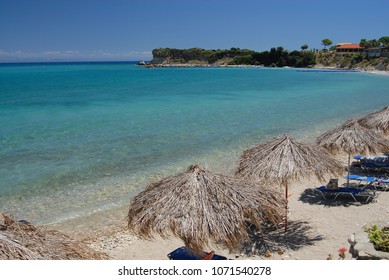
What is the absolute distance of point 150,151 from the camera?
16875mm

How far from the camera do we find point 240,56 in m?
143

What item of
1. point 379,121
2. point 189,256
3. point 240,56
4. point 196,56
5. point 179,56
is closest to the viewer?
point 189,256

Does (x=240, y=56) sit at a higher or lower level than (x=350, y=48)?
lower

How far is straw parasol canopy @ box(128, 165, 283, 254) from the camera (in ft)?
19.8

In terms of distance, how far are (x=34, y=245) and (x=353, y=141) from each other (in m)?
8.88

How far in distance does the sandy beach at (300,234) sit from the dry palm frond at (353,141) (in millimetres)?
1362

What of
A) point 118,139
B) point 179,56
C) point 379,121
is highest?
point 179,56

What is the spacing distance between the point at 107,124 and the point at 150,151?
8.06 meters

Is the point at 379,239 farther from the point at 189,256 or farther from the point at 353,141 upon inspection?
the point at 353,141

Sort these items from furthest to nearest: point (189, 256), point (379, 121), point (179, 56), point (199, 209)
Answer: point (179, 56), point (379, 121), point (189, 256), point (199, 209)

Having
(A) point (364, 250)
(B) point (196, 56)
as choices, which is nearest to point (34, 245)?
(A) point (364, 250)

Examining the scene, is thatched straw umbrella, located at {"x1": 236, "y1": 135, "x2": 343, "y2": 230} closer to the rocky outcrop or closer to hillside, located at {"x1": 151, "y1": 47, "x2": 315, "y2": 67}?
the rocky outcrop

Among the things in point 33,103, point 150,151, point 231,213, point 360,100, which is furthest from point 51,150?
point 360,100
